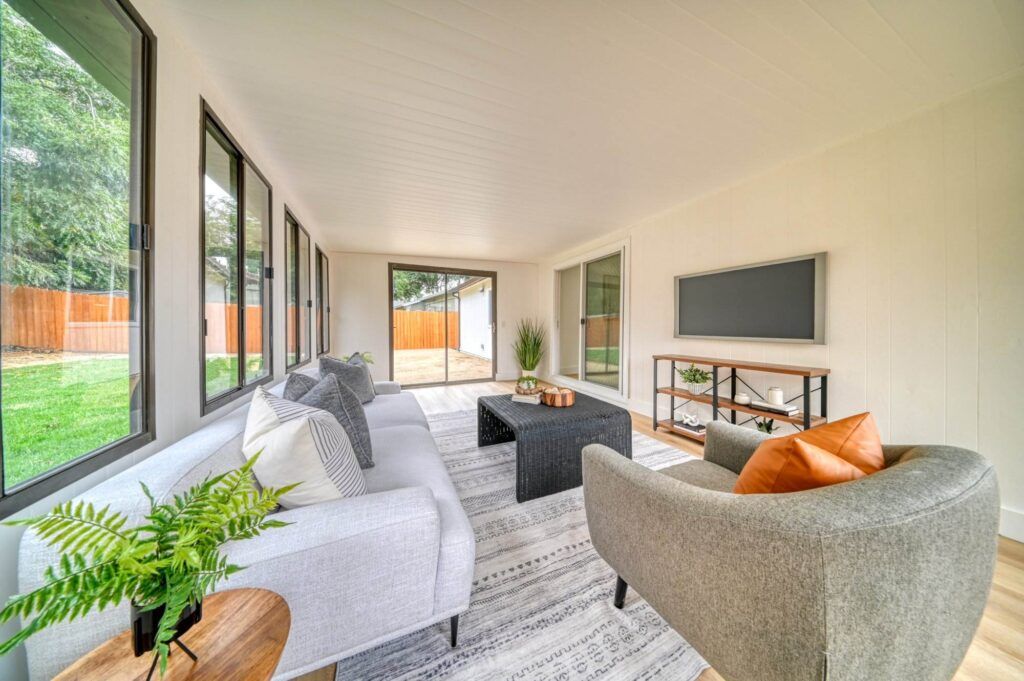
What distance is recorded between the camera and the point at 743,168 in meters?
2.54

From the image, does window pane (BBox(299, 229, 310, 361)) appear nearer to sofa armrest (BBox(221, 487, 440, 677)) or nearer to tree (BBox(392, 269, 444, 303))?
tree (BBox(392, 269, 444, 303))

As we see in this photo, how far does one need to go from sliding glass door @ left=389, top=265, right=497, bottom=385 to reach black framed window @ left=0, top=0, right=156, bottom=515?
4250mm

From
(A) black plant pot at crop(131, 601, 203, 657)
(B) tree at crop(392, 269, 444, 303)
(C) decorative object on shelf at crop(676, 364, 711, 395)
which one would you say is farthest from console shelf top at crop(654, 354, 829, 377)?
(B) tree at crop(392, 269, 444, 303)

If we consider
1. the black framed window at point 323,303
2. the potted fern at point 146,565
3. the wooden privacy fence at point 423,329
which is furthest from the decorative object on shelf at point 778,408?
the black framed window at point 323,303

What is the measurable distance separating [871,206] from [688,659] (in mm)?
2758

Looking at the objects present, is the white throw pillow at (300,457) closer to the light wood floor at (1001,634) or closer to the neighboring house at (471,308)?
the light wood floor at (1001,634)

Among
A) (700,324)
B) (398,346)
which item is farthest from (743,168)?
(398,346)

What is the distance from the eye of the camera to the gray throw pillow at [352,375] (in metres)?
2.33

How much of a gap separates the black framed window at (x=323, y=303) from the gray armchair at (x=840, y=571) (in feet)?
14.7

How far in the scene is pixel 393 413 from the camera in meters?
2.31

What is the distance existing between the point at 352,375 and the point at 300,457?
5.16ft

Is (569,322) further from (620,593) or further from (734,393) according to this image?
(620,593)

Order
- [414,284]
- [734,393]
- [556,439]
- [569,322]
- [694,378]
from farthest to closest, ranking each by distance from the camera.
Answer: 1. [414,284]
2. [569,322]
3. [694,378]
4. [734,393]
5. [556,439]

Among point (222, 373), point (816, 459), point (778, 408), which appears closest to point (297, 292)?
point (222, 373)
